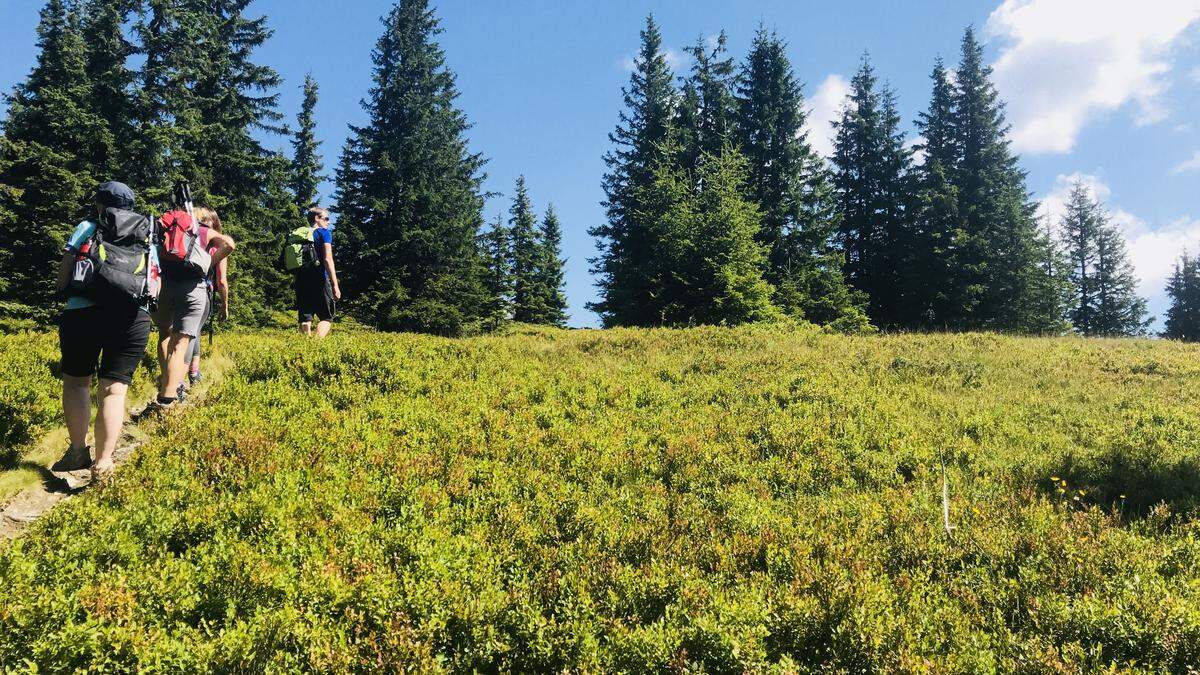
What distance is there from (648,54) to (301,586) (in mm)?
38893

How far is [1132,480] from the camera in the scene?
7086 millimetres

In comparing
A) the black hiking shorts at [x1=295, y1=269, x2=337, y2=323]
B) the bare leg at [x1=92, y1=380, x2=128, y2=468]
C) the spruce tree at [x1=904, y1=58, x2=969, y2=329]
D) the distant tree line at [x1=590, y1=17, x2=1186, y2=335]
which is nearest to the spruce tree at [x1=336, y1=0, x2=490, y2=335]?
the distant tree line at [x1=590, y1=17, x2=1186, y2=335]

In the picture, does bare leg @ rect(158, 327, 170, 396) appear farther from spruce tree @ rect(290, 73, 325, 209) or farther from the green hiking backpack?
spruce tree @ rect(290, 73, 325, 209)

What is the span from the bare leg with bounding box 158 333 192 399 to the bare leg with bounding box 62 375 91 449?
59.6 inches

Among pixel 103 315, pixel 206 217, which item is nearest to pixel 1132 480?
pixel 103 315

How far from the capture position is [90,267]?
5.07 m

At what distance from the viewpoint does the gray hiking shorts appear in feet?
22.9

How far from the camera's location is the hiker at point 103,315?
5.12 m

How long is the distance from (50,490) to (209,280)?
3.12m

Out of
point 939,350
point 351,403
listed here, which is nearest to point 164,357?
point 351,403

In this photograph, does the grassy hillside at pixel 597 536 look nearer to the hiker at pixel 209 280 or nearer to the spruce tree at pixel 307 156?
the hiker at pixel 209 280

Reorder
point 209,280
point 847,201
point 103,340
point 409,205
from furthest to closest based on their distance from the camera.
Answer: point 847,201, point 409,205, point 209,280, point 103,340

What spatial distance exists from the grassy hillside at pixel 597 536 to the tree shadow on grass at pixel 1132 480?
45 mm

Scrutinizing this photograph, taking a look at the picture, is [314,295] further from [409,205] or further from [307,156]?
[307,156]
